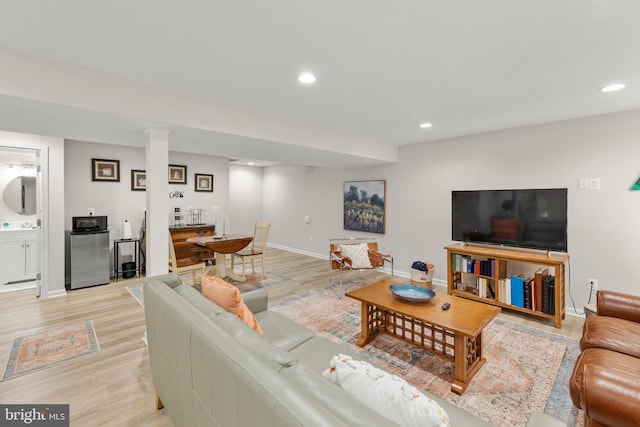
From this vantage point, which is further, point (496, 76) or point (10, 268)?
point (10, 268)

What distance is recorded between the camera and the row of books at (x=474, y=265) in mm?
3568

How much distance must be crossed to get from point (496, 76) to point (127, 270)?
18.8ft

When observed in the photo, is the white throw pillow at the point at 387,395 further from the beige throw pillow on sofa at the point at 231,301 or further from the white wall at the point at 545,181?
the white wall at the point at 545,181

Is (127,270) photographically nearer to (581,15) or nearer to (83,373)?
(83,373)

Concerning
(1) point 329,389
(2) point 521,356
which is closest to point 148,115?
(1) point 329,389

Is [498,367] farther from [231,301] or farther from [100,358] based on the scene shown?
[100,358]

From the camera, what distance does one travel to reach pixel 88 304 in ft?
11.9

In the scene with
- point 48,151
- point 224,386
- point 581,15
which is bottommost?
point 224,386

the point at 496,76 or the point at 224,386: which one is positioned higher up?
the point at 496,76

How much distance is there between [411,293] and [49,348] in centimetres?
333

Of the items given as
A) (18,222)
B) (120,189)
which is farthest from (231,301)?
(18,222)

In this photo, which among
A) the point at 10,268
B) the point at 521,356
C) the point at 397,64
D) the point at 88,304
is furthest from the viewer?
the point at 10,268

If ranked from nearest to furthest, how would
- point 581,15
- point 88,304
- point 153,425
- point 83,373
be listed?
point 581,15 → point 153,425 → point 83,373 → point 88,304

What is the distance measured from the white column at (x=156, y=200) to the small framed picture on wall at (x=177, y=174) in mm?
2768
